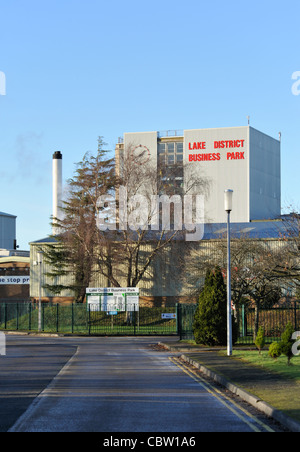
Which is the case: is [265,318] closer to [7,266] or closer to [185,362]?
[185,362]

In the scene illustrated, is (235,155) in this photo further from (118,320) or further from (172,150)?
(118,320)

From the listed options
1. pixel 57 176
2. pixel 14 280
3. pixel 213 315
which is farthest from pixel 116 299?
pixel 57 176

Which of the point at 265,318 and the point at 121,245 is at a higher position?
the point at 121,245

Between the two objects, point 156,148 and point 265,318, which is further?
point 156,148

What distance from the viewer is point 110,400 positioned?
14.1 meters

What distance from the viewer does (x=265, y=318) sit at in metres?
A: 39.4

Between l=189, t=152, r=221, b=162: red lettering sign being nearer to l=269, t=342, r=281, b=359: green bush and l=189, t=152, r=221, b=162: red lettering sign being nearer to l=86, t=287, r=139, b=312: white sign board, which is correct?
l=86, t=287, r=139, b=312: white sign board

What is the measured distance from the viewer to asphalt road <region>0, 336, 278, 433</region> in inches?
431

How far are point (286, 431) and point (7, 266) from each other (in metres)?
77.0

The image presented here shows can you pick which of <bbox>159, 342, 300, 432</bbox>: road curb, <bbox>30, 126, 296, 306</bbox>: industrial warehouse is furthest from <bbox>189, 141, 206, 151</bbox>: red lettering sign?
<bbox>159, 342, 300, 432</bbox>: road curb

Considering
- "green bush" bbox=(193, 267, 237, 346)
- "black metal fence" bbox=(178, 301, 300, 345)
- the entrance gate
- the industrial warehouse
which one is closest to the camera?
"green bush" bbox=(193, 267, 237, 346)

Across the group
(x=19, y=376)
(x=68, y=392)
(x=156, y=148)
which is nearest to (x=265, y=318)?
(x=19, y=376)

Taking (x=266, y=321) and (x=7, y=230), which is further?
(x=7, y=230)

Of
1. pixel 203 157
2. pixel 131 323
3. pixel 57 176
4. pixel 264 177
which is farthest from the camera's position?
pixel 264 177
